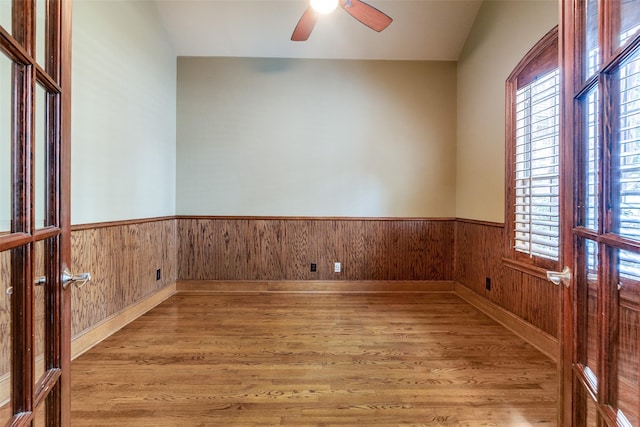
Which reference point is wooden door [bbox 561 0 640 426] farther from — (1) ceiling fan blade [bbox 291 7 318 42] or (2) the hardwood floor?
(1) ceiling fan blade [bbox 291 7 318 42]

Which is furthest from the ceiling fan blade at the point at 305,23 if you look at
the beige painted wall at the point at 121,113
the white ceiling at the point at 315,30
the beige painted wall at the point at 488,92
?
the beige painted wall at the point at 488,92

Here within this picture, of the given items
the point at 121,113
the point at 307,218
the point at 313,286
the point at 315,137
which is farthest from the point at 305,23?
the point at 313,286

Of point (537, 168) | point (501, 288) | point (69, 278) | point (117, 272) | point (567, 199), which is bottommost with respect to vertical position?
point (501, 288)

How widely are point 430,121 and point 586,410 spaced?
3247mm

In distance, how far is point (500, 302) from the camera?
275 centimetres

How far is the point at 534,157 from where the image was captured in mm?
2385

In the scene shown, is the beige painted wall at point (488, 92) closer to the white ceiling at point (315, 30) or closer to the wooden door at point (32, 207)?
the white ceiling at point (315, 30)

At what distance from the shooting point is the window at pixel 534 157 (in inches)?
86.2

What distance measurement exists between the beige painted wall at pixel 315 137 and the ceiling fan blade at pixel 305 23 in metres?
0.95

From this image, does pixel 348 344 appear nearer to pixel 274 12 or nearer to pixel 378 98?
pixel 378 98

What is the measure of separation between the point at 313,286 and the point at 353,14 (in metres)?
2.68

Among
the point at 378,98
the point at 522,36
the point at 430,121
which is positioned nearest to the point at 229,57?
the point at 378,98

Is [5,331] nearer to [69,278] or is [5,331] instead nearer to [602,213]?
[69,278]

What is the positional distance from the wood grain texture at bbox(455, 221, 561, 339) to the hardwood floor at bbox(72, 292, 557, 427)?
22 cm
